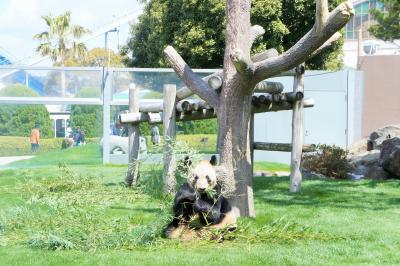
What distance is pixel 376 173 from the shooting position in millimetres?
12898

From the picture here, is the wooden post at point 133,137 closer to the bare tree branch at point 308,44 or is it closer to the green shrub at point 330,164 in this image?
the green shrub at point 330,164

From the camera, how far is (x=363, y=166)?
13.6 m

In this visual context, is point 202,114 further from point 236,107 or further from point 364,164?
point 364,164

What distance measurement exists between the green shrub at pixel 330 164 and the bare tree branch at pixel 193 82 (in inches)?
242

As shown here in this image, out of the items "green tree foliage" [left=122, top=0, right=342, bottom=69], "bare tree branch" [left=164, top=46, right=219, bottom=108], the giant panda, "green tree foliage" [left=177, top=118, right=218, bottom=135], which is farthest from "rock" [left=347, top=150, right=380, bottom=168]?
"green tree foliage" [left=122, top=0, right=342, bottom=69]

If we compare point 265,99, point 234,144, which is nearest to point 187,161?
point 234,144

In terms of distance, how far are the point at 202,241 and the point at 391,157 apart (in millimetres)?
7634

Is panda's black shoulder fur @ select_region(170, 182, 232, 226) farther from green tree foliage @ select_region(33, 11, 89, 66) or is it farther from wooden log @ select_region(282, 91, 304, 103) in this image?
green tree foliage @ select_region(33, 11, 89, 66)

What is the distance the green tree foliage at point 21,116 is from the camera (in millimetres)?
14695

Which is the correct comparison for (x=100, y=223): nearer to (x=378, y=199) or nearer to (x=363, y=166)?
(x=378, y=199)

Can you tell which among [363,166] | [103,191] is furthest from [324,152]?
[103,191]

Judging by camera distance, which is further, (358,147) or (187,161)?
(358,147)

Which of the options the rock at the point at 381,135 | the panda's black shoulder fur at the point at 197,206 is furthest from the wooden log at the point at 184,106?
the rock at the point at 381,135

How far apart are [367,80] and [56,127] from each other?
1427 centimetres
